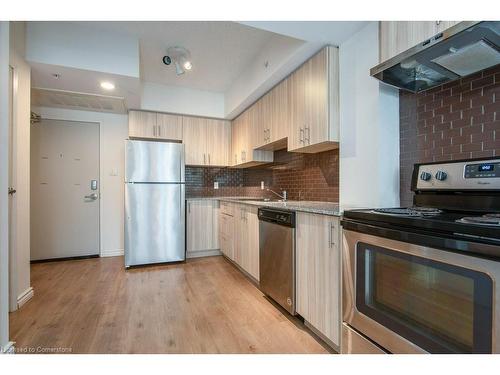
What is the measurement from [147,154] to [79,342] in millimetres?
2210

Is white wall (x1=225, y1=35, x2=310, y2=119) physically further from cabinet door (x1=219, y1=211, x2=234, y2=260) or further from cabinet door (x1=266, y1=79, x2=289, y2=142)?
cabinet door (x1=219, y1=211, x2=234, y2=260)

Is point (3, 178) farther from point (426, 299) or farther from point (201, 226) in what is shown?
point (201, 226)

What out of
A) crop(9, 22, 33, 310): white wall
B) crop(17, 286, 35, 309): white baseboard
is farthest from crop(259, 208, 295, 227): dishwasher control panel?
crop(17, 286, 35, 309): white baseboard

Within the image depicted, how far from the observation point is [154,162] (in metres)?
3.34

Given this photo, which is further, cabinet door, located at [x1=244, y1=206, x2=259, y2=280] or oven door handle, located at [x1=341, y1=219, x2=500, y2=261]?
cabinet door, located at [x1=244, y1=206, x2=259, y2=280]

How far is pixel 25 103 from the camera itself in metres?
2.30

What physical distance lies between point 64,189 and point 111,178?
63 cm

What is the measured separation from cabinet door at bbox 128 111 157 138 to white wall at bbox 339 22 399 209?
2784mm

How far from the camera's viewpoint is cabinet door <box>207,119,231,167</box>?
4.06 metres

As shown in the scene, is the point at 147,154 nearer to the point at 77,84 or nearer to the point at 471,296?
the point at 77,84

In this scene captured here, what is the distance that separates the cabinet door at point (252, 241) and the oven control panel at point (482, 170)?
166cm

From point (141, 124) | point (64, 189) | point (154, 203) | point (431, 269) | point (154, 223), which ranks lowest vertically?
point (154, 223)

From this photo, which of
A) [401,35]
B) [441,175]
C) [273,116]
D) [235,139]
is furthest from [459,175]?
[235,139]

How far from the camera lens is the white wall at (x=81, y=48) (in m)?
2.29
